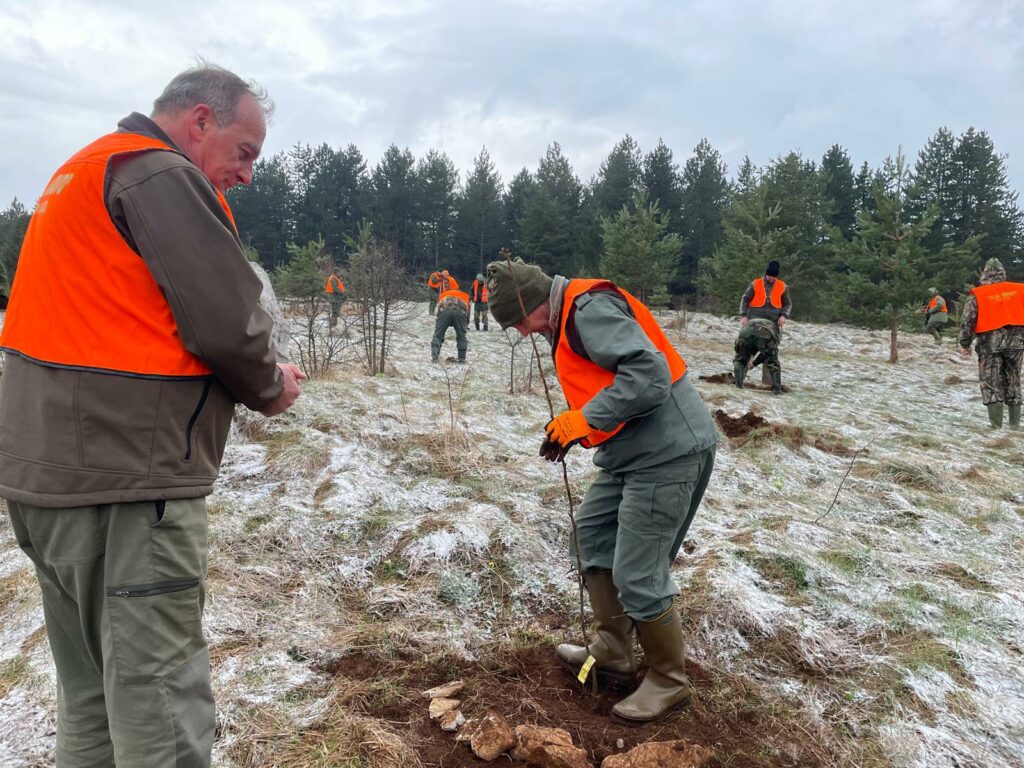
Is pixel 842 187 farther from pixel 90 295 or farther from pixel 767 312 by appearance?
pixel 90 295

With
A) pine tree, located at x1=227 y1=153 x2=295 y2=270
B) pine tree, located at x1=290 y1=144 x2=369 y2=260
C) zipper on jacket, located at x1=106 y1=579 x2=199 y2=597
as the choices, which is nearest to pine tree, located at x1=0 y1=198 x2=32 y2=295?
pine tree, located at x1=227 y1=153 x2=295 y2=270

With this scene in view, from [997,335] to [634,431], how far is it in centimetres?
829

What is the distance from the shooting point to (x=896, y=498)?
5.49 metres

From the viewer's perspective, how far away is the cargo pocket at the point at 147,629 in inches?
58.3

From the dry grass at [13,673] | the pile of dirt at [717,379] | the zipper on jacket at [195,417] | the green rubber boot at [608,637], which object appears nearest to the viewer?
the zipper on jacket at [195,417]

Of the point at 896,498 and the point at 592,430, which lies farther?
the point at 896,498

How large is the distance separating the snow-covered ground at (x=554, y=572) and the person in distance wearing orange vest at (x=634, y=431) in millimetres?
675

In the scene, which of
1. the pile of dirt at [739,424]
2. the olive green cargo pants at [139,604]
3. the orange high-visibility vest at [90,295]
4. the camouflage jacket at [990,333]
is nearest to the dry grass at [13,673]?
the olive green cargo pants at [139,604]

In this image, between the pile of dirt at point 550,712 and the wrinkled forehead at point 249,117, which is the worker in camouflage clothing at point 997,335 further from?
the wrinkled forehead at point 249,117

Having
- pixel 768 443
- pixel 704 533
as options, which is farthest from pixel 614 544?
pixel 768 443

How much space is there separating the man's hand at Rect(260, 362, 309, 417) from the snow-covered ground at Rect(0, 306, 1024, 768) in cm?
139

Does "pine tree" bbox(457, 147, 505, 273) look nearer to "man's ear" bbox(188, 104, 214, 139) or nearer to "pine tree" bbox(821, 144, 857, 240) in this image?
"pine tree" bbox(821, 144, 857, 240)

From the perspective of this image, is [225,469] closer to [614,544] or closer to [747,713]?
[614,544]

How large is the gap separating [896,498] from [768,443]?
Result: 59.9 inches
